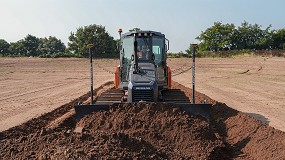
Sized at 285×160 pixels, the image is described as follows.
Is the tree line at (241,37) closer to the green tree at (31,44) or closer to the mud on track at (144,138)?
the green tree at (31,44)

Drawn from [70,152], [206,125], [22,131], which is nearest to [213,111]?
[206,125]

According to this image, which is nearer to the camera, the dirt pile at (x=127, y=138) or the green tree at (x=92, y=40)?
the dirt pile at (x=127, y=138)

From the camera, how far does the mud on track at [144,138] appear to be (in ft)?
22.9

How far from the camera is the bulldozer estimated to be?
1035 centimetres

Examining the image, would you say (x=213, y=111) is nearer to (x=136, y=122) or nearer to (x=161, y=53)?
(x=161, y=53)

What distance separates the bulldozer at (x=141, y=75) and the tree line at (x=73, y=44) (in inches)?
1475

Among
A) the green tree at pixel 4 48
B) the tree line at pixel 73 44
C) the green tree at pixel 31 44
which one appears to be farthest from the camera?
the green tree at pixel 4 48

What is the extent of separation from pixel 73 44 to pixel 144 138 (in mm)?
54101

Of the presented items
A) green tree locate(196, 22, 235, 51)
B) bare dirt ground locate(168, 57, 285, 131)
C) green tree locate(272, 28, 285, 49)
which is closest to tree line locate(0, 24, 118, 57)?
bare dirt ground locate(168, 57, 285, 131)

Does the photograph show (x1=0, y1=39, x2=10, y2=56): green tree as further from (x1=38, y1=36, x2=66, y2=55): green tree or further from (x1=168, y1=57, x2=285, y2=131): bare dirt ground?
(x1=168, y1=57, x2=285, y2=131): bare dirt ground

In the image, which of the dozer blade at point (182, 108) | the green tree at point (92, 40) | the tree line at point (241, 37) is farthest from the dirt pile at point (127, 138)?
the tree line at point (241, 37)

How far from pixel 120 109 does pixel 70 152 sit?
11.2 ft

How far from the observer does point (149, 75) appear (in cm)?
1092

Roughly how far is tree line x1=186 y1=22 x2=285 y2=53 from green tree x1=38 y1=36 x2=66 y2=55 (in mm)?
24725
